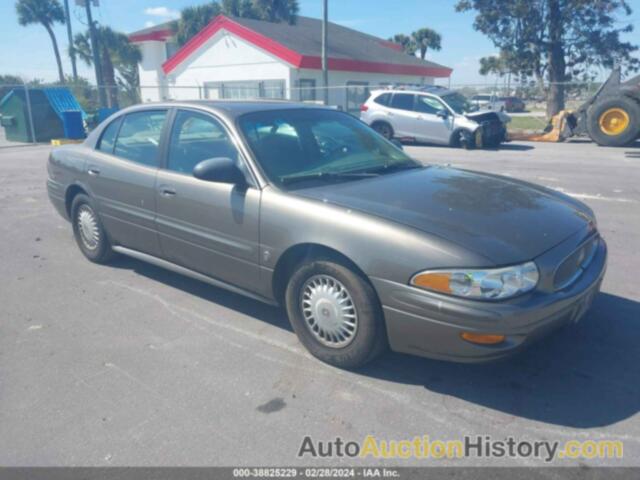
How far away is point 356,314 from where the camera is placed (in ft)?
Answer: 10.6

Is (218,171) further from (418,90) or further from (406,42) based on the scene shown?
(406,42)

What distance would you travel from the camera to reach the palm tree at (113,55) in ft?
114

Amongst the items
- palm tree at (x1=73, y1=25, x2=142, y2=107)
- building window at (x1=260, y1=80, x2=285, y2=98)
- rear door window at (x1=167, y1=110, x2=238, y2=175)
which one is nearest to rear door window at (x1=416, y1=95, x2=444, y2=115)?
building window at (x1=260, y1=80, x2=285, y2=98)

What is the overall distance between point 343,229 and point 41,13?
57.0 meters

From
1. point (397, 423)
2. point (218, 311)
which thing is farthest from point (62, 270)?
point (397, 423)

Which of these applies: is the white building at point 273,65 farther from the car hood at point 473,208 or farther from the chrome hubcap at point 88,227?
the car hood at point 473,208

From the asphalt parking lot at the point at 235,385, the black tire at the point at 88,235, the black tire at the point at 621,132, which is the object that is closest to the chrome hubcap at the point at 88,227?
the black tire at the point at 88,235

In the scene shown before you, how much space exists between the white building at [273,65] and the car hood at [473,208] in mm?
20777

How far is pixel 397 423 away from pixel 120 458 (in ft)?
4.53

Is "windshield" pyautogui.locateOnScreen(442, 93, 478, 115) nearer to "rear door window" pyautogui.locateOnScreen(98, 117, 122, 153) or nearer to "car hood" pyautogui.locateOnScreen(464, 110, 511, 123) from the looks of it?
"car hood" pyautogui.locateOnScreen(464, 110, 511, 123)

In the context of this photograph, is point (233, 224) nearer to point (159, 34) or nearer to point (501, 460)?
point (501, 460)

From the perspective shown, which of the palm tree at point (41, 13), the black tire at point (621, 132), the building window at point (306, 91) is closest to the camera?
the black tire at point (621, 132)

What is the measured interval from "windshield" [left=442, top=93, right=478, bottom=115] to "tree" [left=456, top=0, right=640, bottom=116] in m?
9.18

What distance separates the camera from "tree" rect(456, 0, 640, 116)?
25.0 meters
